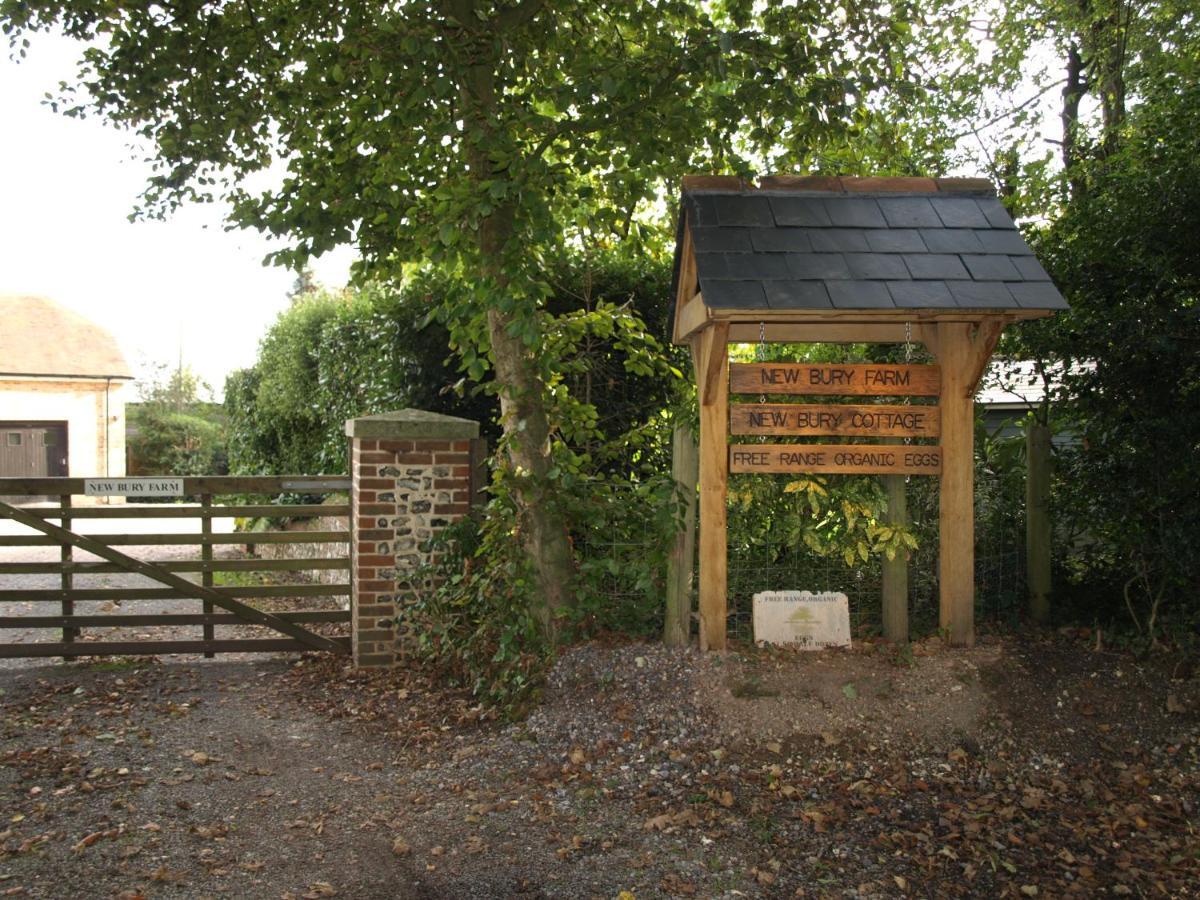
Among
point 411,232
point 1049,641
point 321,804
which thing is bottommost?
point 321,804

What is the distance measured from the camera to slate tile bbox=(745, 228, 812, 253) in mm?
5188

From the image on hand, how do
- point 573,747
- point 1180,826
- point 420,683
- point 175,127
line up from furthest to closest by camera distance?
1. point 175,127
2. point 420,683
3. point 573,747
4. point 1180,826

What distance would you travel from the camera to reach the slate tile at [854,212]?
5.45 meters

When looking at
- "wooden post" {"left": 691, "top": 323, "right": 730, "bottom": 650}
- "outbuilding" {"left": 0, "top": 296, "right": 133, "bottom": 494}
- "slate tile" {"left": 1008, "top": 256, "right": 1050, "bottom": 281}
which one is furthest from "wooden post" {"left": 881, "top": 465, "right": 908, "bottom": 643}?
"outbuilding" {"left": 0, "top": 296, "right": 133, "bottom": 494}

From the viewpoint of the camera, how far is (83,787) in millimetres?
4750

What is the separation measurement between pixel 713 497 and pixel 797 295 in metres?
1.21

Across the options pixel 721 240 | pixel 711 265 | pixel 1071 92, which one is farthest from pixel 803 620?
pixel 1071 92

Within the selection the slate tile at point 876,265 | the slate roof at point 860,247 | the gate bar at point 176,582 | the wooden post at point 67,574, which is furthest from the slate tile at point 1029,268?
the wooden post at point 67,574

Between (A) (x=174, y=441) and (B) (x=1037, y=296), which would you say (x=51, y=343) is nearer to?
(A) (x=174, y=441)

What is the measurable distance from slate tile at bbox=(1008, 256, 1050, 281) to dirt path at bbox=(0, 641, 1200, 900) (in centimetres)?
207

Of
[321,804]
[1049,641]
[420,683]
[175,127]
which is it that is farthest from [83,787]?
[1049,641]

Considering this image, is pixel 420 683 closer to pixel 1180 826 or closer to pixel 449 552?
pixel 449 552

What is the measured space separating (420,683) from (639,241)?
10.9 ft

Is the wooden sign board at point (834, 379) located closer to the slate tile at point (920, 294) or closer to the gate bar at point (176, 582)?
the slate tile at point (920, 294)
